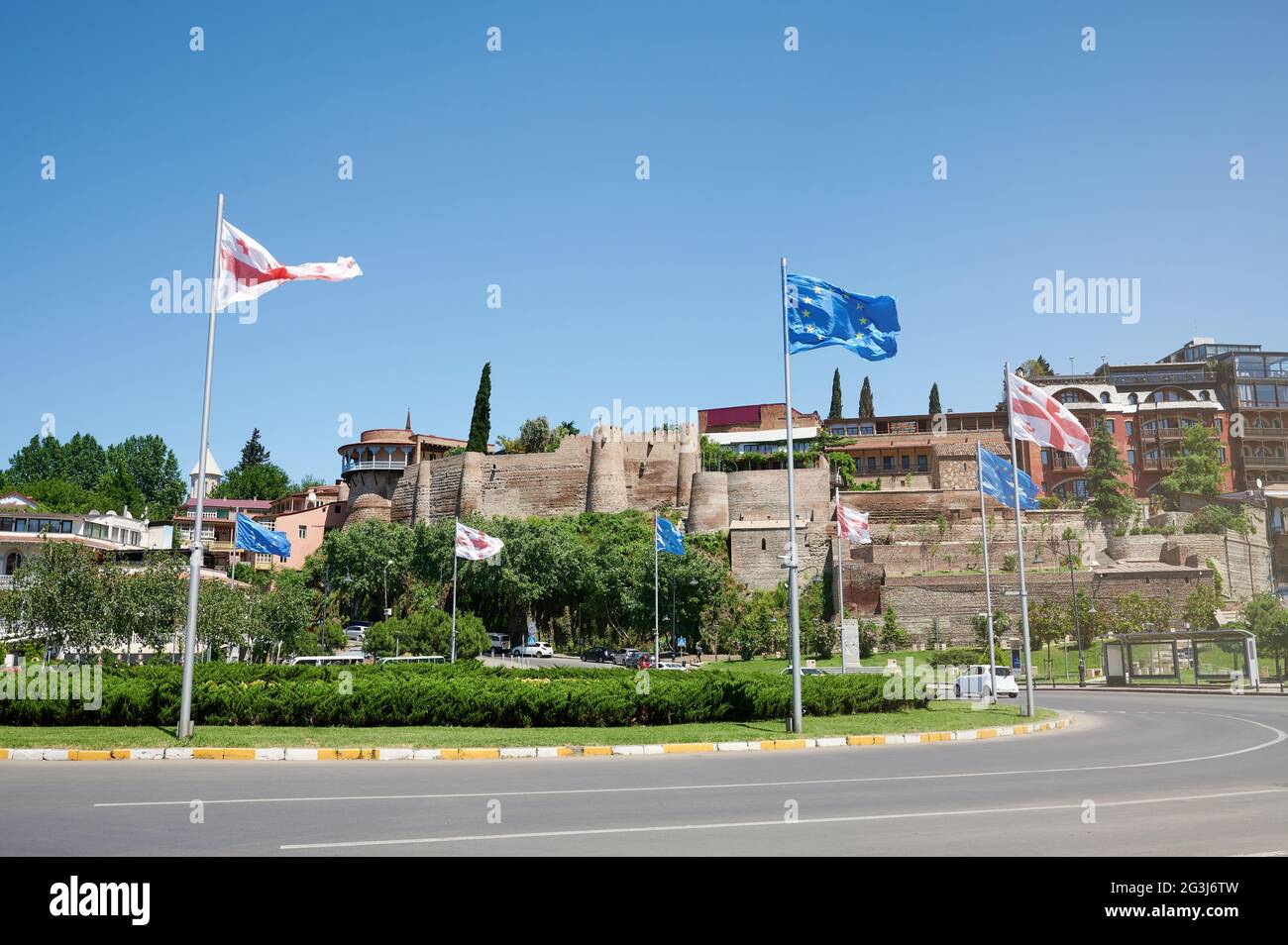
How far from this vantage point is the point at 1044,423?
2280 centimetres

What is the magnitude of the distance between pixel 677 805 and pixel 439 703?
936 cm

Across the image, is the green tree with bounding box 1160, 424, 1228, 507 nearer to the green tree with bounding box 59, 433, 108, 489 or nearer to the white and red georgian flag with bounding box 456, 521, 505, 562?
the white and red georgian flag with bounding box 456, 521, 505, 562

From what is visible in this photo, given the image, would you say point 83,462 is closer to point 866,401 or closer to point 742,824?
point 866,401

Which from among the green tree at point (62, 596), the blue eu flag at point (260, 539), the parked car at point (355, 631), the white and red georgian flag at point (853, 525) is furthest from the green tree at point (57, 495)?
the white and red georgian flag at point (853, 525)

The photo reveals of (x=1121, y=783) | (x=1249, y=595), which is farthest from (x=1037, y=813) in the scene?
(x=1249, y=595)

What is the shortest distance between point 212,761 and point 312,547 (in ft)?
272

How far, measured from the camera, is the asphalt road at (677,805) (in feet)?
27.7

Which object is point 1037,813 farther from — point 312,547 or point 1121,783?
point 312,547

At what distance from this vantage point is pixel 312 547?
93.9 metres

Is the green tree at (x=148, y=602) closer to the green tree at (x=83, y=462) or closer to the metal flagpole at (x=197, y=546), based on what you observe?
the metal flagpole at (x=197, y=546)

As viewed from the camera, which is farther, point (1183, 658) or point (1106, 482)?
point (1106, 482)

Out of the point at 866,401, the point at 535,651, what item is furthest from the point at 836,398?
the point at 535,651

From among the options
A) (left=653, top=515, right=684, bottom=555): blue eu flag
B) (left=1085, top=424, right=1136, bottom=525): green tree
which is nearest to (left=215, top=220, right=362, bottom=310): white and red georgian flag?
(left=653, top=515, right=684, bottom=555): blue eu flag

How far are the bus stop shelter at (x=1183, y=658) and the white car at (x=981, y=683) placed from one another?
22.1 feet
